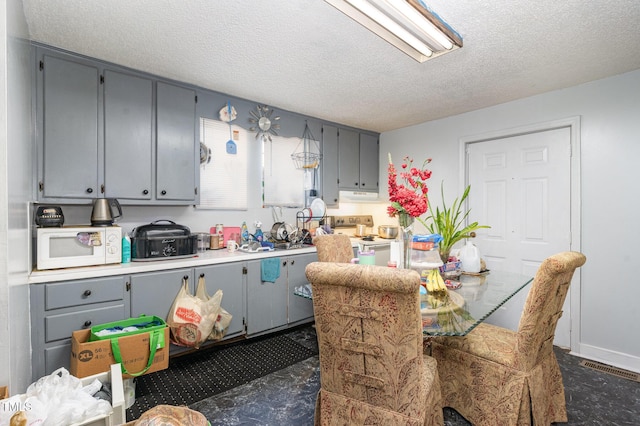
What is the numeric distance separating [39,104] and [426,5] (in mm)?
2621

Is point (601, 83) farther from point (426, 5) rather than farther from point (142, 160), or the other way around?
point (142, 160)

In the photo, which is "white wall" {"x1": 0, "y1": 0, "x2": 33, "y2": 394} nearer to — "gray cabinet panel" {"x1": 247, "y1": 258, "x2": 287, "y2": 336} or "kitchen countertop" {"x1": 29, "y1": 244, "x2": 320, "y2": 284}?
"kitchen countertop" {"x1": 29, "y1": 244, "x2": 320, "y2": 284}

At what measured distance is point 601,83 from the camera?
109 inches

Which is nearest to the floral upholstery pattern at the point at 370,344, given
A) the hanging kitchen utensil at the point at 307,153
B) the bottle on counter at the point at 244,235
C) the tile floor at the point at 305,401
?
the tile floor at the point at 305,401

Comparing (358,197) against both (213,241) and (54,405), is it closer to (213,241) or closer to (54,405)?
(213,241)

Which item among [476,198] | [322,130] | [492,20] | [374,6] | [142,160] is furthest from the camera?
[322,130]

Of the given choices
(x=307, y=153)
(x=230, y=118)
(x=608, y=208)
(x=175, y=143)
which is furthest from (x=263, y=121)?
(x=608, y=208)

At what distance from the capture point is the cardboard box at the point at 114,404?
3.73 feet

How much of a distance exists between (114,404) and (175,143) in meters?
2.14

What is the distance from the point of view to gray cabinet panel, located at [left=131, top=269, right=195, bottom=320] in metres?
2.34

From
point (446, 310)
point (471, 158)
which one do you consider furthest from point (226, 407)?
point (471, 158)

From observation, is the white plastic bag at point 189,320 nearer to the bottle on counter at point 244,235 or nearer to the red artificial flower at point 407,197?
the bottle on counter at point 244,235

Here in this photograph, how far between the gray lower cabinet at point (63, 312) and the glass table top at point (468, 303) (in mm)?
1396

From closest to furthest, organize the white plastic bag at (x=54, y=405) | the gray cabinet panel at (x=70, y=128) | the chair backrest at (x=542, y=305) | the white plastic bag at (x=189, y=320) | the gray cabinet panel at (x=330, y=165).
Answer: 1. the white plastic bag at (x=54, y=405)
2. the chair backrest at (x=542, y=305)
3. the gray cabinet panel at (x=70, y=128)
4. the white plastic bag at (x=189, y=320)
5. the gray cabinet panel at (x=330, y=165)
